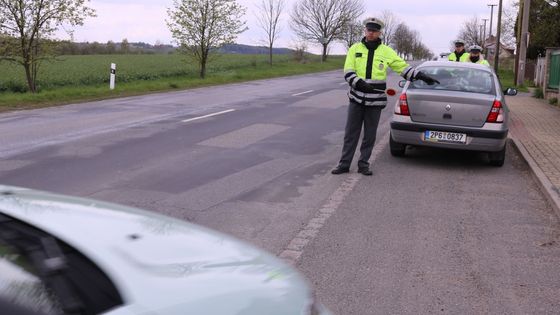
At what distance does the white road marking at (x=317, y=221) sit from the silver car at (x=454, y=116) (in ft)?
4.12

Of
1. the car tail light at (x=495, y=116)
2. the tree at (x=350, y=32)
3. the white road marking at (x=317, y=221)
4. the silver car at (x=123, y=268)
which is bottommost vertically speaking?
the white road marking at (x=317, y=221)

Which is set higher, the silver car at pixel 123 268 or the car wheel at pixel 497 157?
the silver car at pixel 123 268

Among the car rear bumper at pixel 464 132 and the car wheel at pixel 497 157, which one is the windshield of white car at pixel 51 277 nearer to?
the car rear bumper at pixel 464 132

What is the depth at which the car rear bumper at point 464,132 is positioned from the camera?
27.9 feet

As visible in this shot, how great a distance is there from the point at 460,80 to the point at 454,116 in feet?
2.72

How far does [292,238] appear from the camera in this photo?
5.35 metres

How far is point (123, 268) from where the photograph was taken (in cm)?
192

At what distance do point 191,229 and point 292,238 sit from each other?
2798mm

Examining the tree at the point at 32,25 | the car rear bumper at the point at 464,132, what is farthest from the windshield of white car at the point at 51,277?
the tree at the point at 32,25

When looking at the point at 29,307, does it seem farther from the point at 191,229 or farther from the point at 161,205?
the point at 161,205

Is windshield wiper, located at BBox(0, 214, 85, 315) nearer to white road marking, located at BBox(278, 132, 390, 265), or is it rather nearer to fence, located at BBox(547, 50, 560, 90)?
white road marking, located at BBox(278, 132, 390, 265)

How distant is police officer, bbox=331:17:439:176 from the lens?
788cm

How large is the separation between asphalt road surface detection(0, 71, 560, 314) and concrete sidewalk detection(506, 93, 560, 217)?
21cm

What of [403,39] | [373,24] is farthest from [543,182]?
[403,39]
